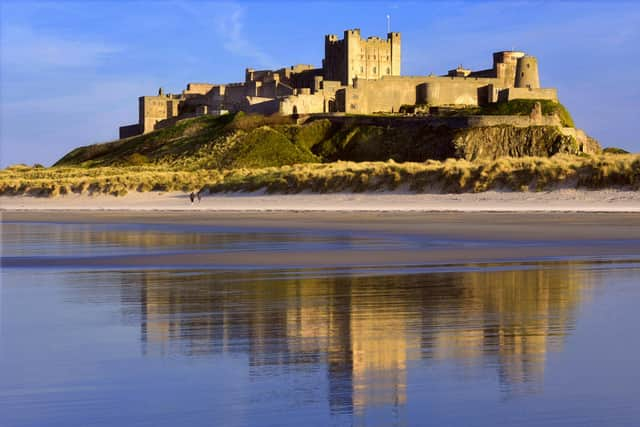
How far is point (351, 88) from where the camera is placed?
81125 millimetres

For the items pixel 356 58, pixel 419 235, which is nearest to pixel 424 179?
pixel 419 235

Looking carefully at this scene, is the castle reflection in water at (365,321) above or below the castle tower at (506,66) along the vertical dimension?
below

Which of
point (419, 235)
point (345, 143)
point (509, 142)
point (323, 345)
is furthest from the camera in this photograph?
point (345, 143)

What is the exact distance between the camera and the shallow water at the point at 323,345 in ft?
20.0

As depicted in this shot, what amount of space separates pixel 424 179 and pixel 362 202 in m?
2.73

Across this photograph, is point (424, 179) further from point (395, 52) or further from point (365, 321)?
point (395, 52)

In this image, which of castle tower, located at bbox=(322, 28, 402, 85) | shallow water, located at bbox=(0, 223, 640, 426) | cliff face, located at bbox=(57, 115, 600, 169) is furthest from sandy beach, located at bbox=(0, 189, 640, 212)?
castle tower, located at bbox=(322, 28, 402, 85)

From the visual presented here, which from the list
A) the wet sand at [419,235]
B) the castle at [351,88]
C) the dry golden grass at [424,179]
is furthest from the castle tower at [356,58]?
the wet sand at [419,235]

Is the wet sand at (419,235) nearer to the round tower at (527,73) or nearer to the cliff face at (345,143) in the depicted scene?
the cliff face at (345,143)

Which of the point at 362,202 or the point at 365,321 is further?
the point at 362,202

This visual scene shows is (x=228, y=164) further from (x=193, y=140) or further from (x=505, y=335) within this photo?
(x=505, y=335)

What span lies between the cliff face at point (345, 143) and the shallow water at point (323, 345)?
55713mm

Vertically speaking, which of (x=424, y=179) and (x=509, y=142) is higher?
(x=509, y=142)

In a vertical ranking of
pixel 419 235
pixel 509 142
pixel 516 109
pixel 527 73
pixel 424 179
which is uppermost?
pixel 527 73
